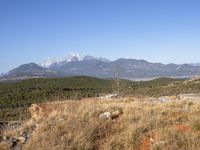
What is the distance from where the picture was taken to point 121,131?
10648 mm

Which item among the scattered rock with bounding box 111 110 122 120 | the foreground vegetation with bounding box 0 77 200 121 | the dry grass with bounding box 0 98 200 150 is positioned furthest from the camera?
the foreground vegetation with bounding box 0 77 200 121

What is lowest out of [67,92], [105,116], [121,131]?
[67,92]

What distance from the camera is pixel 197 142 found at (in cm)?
878

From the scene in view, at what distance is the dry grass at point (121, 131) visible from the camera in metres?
9.34

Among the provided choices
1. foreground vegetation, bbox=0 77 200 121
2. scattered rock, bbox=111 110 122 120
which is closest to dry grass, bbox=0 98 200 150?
scattered rock, bbox=111 110 122 120

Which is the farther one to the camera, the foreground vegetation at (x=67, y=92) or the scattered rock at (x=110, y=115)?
the foreground vegetation at (x=67, y=92)

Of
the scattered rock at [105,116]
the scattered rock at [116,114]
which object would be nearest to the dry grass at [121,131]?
the scattered rock at [105,116]

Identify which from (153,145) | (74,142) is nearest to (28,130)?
(74,142)

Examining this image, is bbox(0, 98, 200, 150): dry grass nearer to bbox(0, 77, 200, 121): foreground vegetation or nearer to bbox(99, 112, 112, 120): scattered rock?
bbox(99, 112, 112, 120): scattered rock

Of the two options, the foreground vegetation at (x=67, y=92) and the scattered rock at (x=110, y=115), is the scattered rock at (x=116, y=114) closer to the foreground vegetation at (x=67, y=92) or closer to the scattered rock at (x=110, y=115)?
the scattered rock at (x=110, y=115)

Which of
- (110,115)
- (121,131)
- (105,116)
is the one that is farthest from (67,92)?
(121,131)

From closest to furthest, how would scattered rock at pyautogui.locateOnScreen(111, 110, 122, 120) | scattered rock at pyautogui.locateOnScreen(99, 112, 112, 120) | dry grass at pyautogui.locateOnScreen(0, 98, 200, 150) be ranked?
dry grass at pyautogui.locateOnScreen(0, 98, 200, 150)
scattered rock at pyautogui.locateOnScreen(99, 112, 112, 120)
scattered rock at pyautogui.locateOnScreen(111, 110, 122, 120)

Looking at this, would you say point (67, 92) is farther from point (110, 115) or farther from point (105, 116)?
point (105, 116)

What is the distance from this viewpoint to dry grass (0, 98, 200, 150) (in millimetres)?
9344
